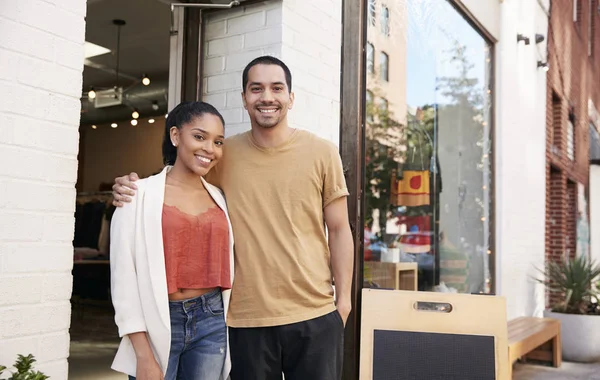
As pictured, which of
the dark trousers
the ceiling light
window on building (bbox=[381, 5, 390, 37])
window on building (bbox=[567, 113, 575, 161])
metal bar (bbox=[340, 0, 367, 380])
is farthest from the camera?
window on building (bbox=[567, 113, 575, 161])

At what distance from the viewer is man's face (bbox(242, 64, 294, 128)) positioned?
226 centimetres

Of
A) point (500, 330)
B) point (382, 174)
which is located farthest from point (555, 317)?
point (500, 330)

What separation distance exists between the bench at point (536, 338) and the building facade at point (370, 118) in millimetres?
481

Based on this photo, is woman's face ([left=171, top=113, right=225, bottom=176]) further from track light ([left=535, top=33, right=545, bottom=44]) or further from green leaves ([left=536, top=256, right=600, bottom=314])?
track light ([left=535, top=33, right=545, bottom=44])

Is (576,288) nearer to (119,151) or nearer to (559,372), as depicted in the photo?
(559,372)

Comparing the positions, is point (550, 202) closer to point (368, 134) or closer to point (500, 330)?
point (368, 134)

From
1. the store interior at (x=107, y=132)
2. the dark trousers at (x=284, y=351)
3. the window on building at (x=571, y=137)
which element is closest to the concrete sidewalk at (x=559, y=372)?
the store interior at (x=107, y=132)

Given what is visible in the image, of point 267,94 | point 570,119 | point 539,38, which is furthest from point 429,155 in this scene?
point 570,119

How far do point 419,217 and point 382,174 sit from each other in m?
0.75

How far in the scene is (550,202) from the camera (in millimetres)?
9211

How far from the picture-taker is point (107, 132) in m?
12.5

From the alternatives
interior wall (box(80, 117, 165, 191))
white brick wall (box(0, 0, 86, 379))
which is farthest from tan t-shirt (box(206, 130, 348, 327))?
interior wall (box(80, 117, 165, 191))

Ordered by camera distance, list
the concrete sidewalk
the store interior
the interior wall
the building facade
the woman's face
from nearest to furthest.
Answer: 1. the building facade
2. the woman's face
3. the concrete sidewalk
4. the store interior
5. the interior wall

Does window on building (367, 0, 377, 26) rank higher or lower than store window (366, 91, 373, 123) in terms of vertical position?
higher
